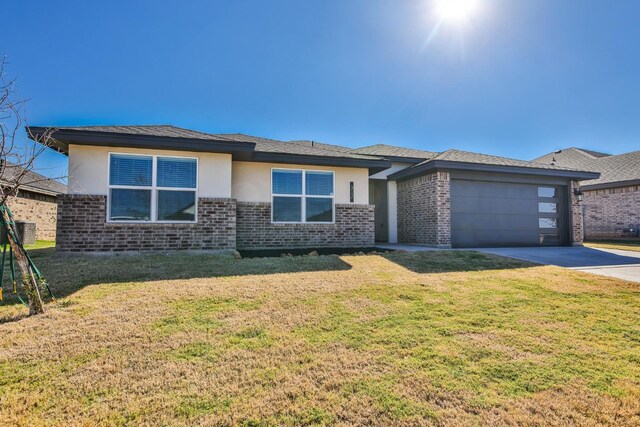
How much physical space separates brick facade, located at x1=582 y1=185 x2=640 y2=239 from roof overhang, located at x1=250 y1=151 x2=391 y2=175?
1433cm

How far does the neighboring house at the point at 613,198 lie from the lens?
14.9 meters

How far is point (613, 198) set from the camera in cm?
1566

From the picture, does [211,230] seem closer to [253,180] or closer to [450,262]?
[253,180]

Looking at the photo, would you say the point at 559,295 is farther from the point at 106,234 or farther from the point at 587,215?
the point at 587,215

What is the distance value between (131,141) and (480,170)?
1097cm

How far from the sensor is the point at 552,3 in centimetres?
852

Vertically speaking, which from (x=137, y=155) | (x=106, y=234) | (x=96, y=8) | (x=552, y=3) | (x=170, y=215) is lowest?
(x=106, y=234)

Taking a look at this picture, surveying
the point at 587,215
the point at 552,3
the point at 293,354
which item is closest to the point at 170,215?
the point at 293,354

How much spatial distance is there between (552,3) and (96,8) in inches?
493

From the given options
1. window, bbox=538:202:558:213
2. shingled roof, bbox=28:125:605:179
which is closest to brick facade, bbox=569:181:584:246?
window, bbox=538:202:558:213

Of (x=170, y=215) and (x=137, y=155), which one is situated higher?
(x=137, y=155)

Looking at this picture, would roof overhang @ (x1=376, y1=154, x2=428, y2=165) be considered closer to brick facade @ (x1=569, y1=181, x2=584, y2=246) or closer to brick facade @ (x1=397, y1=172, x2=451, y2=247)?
brick facade @ (x1=397, y1=172, x2=451, y2=247)

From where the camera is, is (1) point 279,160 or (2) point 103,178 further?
(1) point 279,160

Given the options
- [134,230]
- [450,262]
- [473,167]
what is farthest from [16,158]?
[473,167]
